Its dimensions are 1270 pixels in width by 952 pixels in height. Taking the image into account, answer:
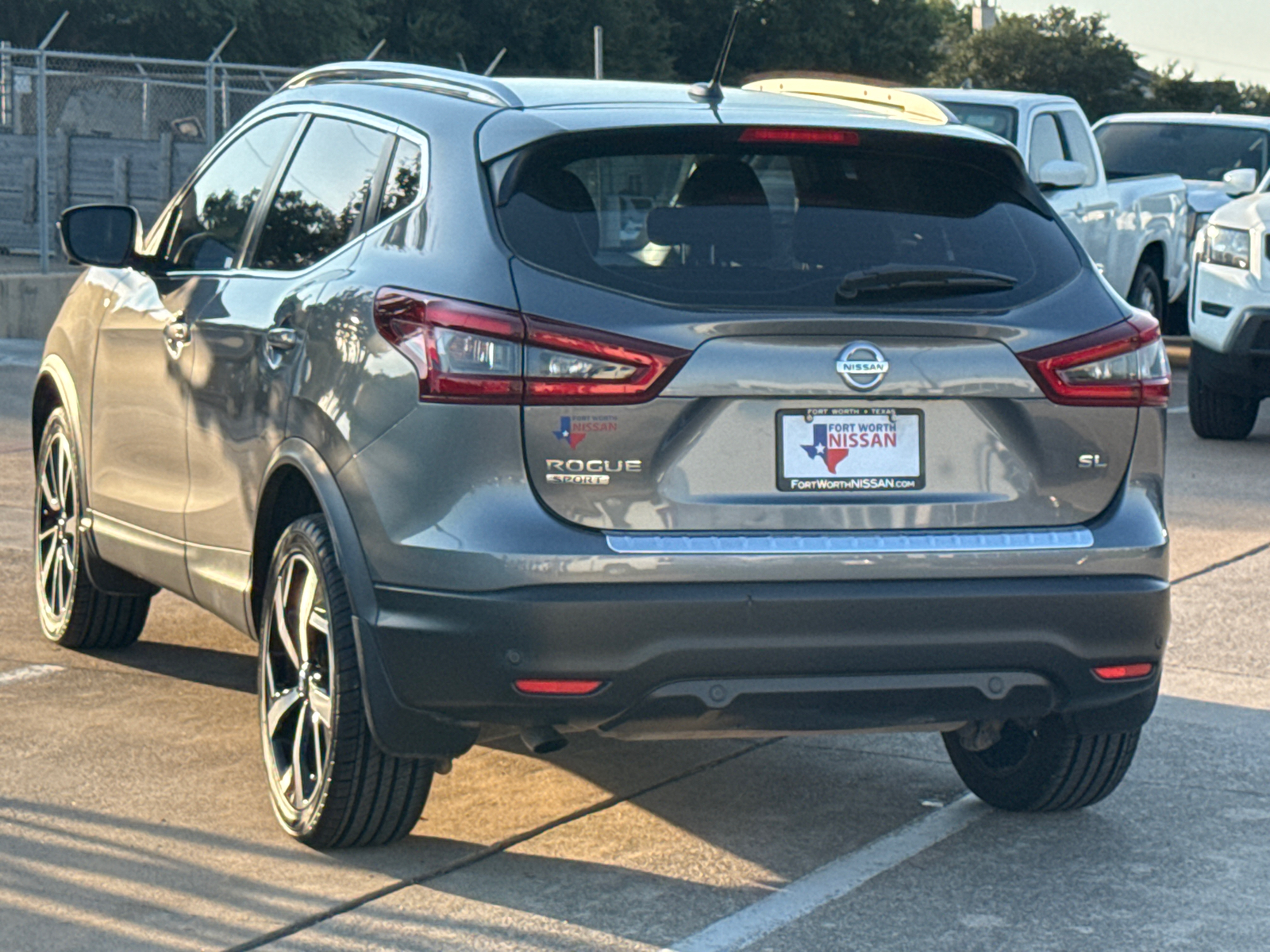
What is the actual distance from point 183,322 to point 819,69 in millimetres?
58677

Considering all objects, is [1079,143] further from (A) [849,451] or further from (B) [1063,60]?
(B) [1063,60]

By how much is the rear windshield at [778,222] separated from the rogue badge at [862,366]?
4.1 inches

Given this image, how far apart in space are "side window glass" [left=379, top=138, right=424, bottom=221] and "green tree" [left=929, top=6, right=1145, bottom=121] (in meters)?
59.6

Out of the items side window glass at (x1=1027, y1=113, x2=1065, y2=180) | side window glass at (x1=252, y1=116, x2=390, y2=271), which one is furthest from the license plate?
side window glass at (x1=1027, y1=113, x2=1065, y2=180)

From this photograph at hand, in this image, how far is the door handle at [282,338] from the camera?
4672mm

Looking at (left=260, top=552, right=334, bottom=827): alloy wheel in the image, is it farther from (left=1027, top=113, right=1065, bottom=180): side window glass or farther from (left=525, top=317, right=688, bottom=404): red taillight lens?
(left=1027, top=113, right=1065, bottom=180): side window glass

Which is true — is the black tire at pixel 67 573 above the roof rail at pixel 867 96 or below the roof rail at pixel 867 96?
below

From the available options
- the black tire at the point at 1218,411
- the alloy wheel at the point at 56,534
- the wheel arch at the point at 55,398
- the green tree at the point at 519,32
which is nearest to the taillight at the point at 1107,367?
the wheel arch at the point at 55,398

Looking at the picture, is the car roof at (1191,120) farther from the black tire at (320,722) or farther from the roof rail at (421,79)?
the black tire at (320,722)

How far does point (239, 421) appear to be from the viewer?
497 centimetres

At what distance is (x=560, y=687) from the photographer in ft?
13.1

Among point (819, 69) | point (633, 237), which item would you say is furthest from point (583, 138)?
point (819, 69)

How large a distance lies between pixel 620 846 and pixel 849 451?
1158 mm

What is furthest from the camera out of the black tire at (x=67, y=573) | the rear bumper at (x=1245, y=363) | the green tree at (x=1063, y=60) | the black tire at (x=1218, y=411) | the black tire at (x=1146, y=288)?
the green tree at (x=1063, y=60)
